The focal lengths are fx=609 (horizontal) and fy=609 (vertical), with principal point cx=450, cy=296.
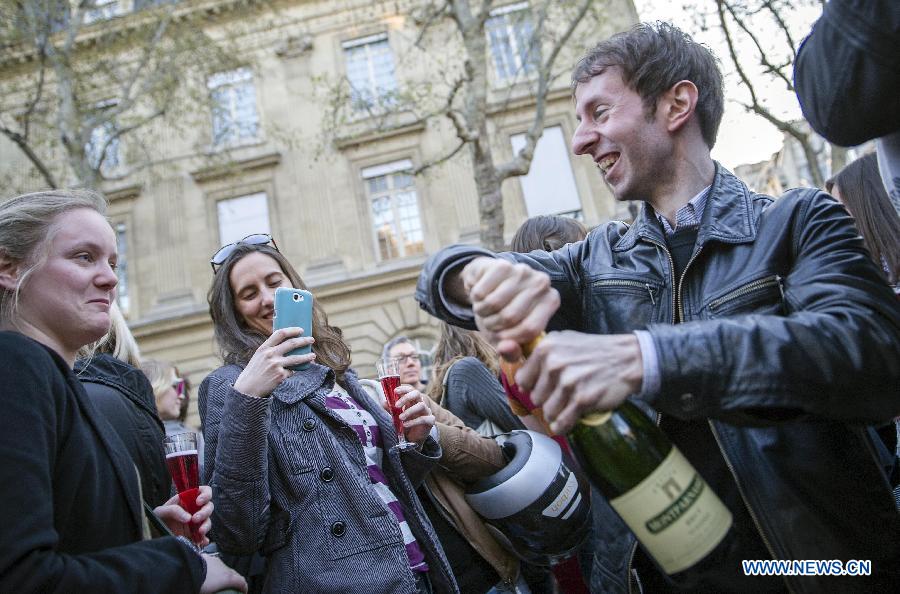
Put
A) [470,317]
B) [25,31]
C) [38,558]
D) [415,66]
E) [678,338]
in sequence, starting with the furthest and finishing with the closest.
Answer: [415,66]
[25,31]
[470,317]
[38,558]
[678,338]

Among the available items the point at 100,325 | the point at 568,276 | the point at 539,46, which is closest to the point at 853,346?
the point at 568,276

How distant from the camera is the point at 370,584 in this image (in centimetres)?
→ 198

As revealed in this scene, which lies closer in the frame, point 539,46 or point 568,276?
point 568,276

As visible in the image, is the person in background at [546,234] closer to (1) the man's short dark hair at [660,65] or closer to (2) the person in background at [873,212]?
(2) the person in background at [873,212]

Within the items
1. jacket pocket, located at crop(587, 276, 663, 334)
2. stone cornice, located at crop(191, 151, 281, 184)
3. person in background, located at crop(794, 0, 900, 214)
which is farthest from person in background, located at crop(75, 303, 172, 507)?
stone cornice, located at crop(191, 151, 281, 184)

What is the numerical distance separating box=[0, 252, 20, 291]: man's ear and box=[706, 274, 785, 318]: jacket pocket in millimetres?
1882

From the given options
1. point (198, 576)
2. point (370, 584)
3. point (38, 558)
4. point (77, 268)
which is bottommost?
point (370, 584)

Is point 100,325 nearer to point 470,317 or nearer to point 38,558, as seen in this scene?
point 38,558

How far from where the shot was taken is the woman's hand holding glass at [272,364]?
6.70 feet

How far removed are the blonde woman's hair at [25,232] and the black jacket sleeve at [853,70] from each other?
1979mm

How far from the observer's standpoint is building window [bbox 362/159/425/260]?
16.5 metres

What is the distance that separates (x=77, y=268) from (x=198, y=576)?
94 centimetres

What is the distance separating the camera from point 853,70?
3.59 ft
